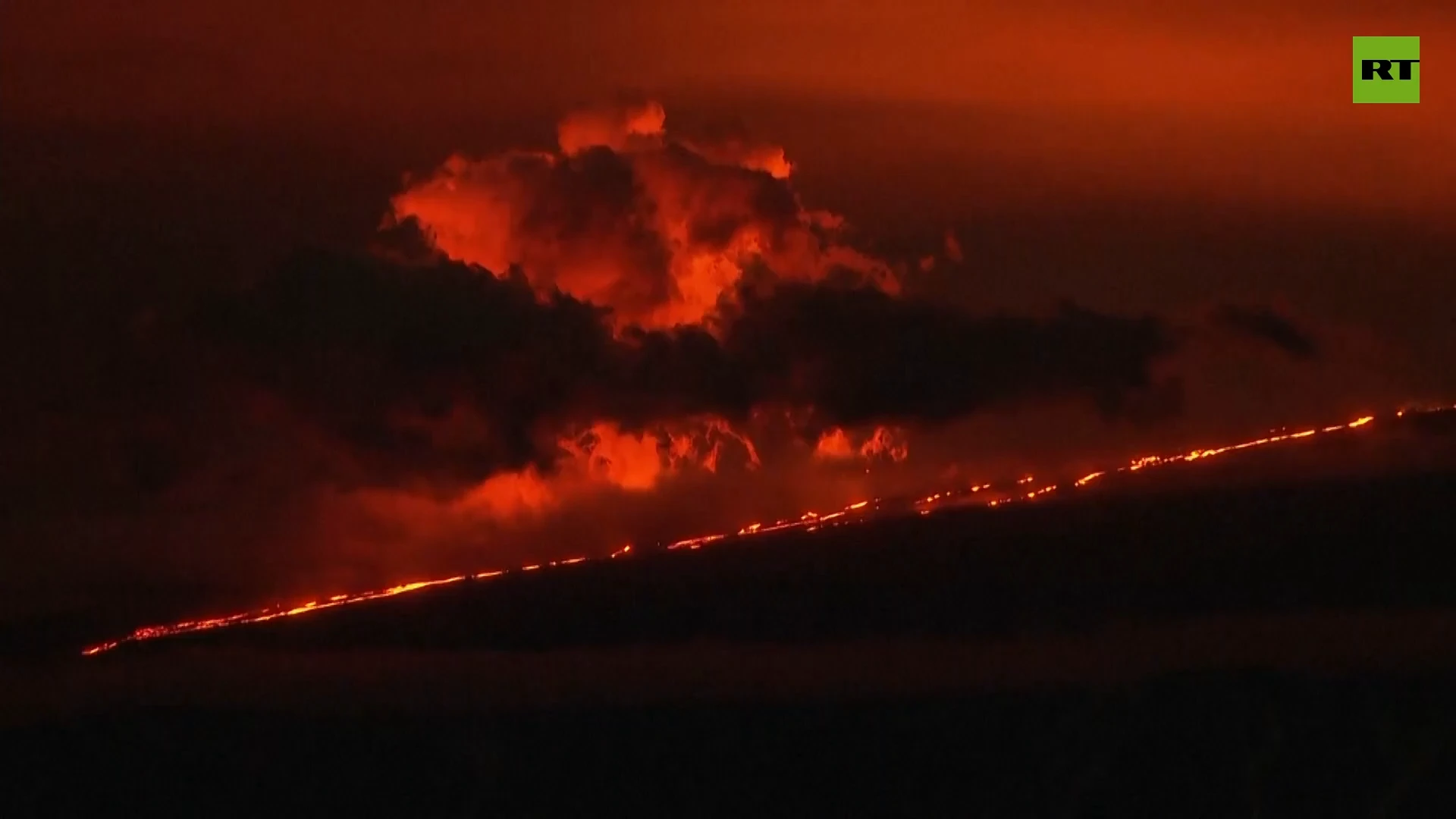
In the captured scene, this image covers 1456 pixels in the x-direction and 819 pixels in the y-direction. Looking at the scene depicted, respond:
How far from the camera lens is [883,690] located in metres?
38.0

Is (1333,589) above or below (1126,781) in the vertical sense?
above

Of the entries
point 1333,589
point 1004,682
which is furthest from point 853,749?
point 1333,589

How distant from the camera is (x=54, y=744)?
39.8 m

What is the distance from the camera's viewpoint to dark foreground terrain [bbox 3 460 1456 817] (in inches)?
1446

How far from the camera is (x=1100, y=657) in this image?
124 feet

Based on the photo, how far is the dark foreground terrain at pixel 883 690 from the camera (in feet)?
120

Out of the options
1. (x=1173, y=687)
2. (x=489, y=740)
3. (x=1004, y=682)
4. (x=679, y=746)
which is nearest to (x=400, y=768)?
(x=489, y=740)

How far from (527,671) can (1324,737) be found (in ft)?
41.4

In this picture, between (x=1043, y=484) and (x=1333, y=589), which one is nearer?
(x=1333, y=589)

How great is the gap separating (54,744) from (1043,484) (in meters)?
16.9

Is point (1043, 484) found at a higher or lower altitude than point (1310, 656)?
higher

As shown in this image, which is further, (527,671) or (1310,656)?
(527,671)

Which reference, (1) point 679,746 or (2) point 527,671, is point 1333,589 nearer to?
(1) point 679,746

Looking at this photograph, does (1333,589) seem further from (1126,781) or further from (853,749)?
(853,749)
